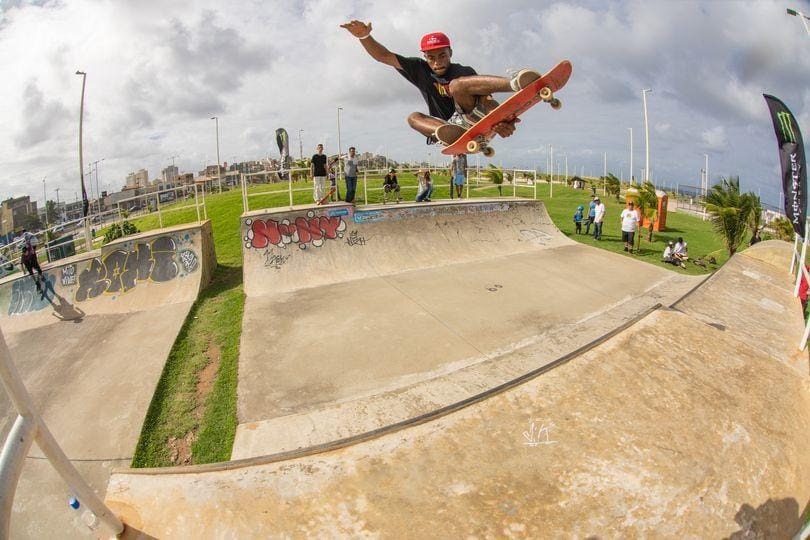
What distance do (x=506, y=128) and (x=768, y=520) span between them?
4.73m

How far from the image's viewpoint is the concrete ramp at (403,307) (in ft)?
17.1

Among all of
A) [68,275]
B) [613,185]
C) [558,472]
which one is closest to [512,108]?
[558,472]

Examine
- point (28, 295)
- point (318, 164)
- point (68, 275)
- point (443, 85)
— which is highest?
point (443, 85)

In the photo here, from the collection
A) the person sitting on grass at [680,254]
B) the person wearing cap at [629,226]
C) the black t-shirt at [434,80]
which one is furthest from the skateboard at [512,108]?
the person sitting on grass at [680,254]

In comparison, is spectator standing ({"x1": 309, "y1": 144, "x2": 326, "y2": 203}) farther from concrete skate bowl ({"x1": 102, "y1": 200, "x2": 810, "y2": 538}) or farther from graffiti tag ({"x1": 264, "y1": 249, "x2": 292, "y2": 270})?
concrete skate bowl ({"x1": 102, "y1": 200, "x2": 810, "y2": 538})

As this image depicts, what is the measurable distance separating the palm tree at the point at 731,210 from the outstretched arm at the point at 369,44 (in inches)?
489

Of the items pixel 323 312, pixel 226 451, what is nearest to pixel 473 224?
pixel 323 312

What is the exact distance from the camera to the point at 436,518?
3.11 m

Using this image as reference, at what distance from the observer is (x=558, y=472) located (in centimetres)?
356

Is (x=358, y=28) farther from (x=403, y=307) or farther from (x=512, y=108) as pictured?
(x=403, y=307)

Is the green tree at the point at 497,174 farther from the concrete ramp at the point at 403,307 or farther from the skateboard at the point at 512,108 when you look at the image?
the skateboard at the point at 512,108

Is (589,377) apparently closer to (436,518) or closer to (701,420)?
(701,420)

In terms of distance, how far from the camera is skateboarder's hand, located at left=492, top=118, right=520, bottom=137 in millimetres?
5405
